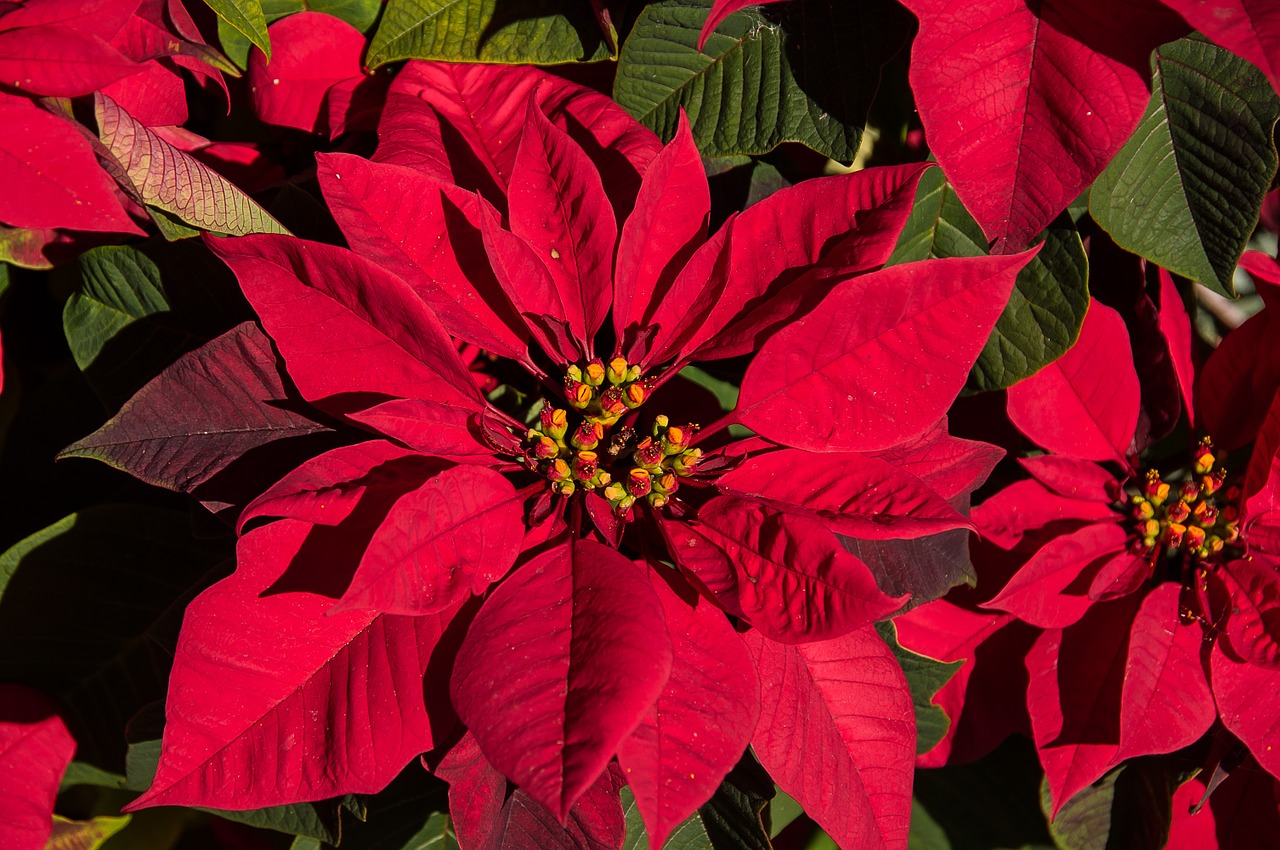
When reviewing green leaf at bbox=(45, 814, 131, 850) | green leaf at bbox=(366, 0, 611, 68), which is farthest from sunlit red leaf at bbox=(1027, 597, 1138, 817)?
green leaf at bbox=(45, 814, 131, 850)

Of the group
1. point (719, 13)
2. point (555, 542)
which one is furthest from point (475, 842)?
point (719, 13)

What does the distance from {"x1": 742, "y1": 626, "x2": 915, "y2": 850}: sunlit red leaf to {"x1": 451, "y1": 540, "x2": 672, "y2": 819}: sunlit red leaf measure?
122 mm

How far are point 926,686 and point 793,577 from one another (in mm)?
332

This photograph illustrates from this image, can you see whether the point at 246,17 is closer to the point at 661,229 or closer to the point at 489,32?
the point at 489,32

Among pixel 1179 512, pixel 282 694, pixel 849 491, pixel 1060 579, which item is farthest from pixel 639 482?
pixel 1179 512

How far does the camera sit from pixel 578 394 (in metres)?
0.66

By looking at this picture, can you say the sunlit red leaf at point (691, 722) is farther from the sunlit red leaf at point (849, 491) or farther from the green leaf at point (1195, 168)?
the green leaf at point (1195, 168)

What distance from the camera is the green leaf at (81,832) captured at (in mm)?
881

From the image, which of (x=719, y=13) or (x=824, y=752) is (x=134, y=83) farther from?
(x=824, y=752)

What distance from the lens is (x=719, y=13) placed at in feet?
1.85

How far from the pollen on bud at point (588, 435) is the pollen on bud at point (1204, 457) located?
21.5 inches

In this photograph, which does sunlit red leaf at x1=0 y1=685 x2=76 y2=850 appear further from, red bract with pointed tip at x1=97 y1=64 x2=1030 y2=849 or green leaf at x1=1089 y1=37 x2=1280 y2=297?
green leaf at x1=1089 y1=37 x2=1280 y2=297

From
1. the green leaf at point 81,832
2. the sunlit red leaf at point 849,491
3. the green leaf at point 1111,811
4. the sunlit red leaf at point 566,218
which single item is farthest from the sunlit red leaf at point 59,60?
the green leaf at point 1111,811

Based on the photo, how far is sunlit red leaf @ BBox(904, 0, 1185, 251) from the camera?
0.62 m
